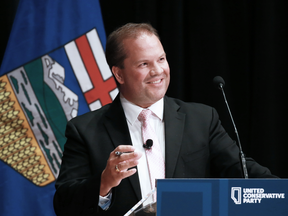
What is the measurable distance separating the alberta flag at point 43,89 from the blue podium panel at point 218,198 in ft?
5.51

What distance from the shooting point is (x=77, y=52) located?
8.65ft

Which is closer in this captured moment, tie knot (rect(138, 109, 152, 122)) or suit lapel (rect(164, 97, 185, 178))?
suit lapel (rect(164, 97, 185, 178))

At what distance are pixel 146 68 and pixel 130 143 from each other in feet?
1.30

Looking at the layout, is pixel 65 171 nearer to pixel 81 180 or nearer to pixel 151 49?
pixel 81 180

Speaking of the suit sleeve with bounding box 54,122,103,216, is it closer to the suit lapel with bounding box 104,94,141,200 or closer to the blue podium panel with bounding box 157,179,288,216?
the suit lapel with bounding box 104,94,141,200

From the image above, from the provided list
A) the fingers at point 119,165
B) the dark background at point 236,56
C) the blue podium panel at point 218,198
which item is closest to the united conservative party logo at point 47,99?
the dark background at point 236,56

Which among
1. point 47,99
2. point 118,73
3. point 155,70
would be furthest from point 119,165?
point 47,99

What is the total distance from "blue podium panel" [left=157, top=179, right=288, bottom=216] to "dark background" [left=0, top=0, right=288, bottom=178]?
5.65 feet

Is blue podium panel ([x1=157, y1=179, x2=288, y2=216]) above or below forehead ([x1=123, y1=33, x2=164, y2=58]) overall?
below

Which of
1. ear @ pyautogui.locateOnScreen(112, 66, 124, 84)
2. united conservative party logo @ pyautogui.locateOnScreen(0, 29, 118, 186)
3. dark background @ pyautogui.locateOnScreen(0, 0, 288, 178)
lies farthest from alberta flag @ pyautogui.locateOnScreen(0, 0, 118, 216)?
ear @ pyautogui.locateOnScreen(112, 66, 124, 84)

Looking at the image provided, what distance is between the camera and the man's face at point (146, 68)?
179 cm

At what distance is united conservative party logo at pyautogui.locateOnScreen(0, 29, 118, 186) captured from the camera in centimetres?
246

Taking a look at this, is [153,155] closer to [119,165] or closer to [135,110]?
[135,110]

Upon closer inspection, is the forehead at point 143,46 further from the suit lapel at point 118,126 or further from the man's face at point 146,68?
the suit lapel at point 118,126
